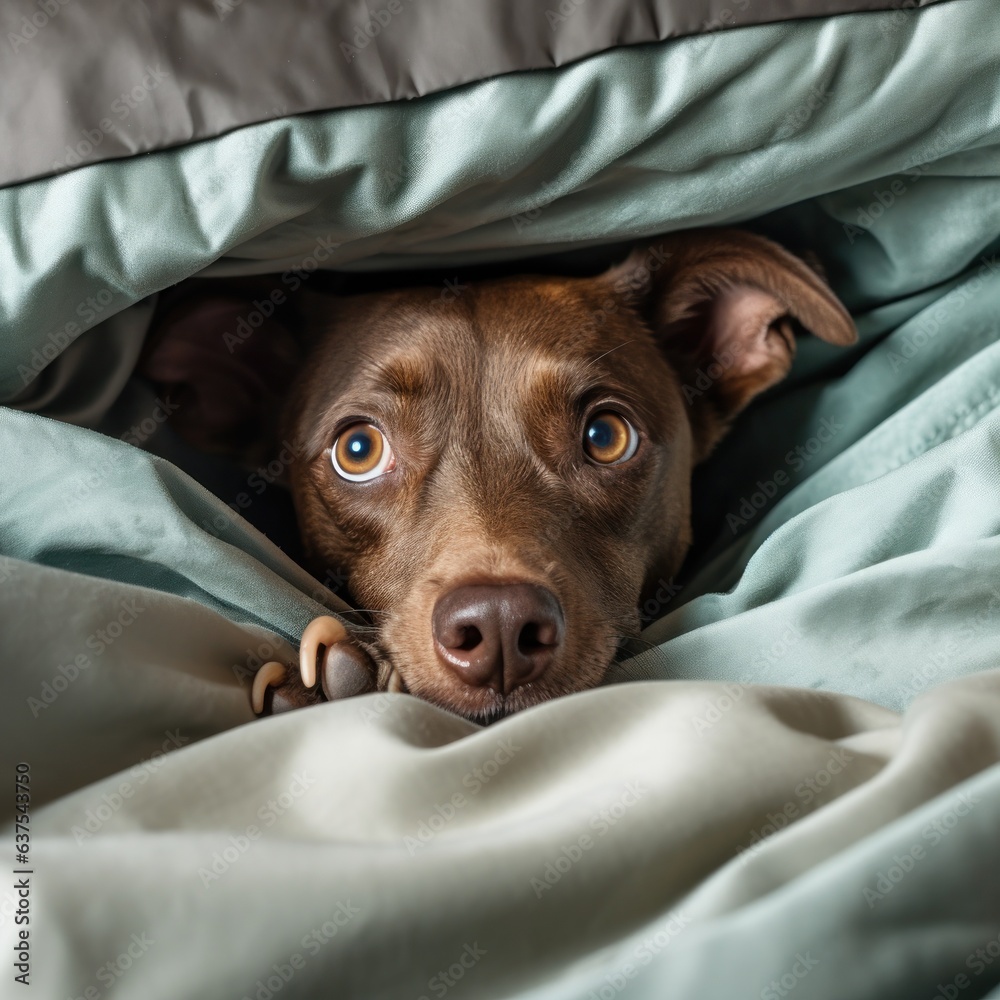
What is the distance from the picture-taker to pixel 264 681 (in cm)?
136

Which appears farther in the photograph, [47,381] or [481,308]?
[481,308]

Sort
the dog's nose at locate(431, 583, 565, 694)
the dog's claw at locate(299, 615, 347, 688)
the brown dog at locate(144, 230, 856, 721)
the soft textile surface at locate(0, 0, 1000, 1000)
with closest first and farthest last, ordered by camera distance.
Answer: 1. the soft textile surface at locate(0, 0, 1000, 1000)
2. the dog's claw at locate(299, 615, 347, 688)
3. the dog's nose at locate(431, 583, 565, 694)
4. the brown dog at locate(144, 230, 856, 721)

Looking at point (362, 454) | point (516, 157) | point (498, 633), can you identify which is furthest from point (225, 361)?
point (498, 633)

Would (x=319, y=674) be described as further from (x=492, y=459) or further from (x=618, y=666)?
(x=492, y=459)

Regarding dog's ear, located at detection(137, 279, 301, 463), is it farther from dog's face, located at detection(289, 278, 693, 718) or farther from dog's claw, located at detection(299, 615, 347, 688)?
dog's claw, located at detection(299, 615, 347, 688)

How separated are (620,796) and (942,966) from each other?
0.28 metres

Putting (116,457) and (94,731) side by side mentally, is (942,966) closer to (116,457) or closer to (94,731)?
(94,731)

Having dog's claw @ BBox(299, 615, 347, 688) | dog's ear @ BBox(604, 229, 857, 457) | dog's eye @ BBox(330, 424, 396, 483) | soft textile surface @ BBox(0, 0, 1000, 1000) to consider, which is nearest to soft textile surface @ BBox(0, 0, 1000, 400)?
soft textile surface @ BBox(0, 0, 1000, 1000)

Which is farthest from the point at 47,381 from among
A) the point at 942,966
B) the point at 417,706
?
the point at 942,966

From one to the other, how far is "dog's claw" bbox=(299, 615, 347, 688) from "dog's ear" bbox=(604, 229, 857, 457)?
121cm

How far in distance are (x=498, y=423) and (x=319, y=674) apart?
742 mm

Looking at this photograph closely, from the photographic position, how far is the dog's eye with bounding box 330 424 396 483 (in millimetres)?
2105

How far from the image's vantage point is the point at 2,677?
3.47ft

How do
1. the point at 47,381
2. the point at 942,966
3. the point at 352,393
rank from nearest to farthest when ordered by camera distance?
the point at 942,966 → the point at 47,381 → the point at 352,393
